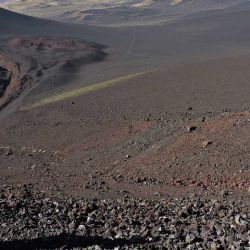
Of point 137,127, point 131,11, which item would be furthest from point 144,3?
point 137,127

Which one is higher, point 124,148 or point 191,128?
point 191,128

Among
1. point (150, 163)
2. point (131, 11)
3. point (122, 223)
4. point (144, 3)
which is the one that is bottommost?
point (144, 3)

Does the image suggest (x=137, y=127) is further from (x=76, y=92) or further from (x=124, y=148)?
(x=76, y=92)

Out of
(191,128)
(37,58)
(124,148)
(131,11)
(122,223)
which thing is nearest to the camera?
(122,223)

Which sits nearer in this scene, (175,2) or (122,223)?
(122,223)

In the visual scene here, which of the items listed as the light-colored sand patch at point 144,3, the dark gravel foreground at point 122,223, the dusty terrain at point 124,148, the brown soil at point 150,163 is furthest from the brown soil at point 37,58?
the light-colored sand patch at point 144,3

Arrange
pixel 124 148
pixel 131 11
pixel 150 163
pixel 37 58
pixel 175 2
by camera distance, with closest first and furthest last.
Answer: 1. pixel 150 163
2. pixel 124 148
3. pixel 37 58
4. pixel 131 11
5. pixel 175 2

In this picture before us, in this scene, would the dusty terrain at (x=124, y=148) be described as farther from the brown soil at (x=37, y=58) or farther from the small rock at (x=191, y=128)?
the brown soil at (x=37, y=58)
